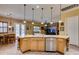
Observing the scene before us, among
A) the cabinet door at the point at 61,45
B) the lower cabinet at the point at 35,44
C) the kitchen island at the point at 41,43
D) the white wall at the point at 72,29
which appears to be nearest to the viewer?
the white wall at the point at 72,29

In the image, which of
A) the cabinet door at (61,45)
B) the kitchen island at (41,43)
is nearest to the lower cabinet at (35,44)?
the kitchen island at (41,43)

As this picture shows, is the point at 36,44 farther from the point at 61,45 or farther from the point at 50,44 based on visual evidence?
the point at 61,45

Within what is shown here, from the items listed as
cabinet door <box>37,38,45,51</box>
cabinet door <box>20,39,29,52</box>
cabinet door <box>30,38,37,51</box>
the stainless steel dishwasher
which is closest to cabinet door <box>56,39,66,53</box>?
the stainless steel dishwasher

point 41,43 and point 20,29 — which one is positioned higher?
point 20,29

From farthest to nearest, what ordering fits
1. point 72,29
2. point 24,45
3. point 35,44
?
point 35,44 → point 24,45 → point 72,29

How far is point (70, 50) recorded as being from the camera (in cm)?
634

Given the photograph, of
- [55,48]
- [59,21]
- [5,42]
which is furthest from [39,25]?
[5,42]

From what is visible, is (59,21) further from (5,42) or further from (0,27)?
(5,42)

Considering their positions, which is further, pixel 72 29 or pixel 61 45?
pixel 61 45

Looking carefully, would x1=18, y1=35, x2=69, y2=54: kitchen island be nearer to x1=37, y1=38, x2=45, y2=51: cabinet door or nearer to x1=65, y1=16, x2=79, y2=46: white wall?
x1=37, y1=38, x2=45, y2=51: cabinet door

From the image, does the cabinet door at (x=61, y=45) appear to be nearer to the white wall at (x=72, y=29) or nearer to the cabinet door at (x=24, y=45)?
the white wall at (x=72, y=29)

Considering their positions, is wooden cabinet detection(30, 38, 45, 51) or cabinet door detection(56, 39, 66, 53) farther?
wooden cabinet detection(30, 38, 45, 51)

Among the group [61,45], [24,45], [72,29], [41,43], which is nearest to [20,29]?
[24,45]

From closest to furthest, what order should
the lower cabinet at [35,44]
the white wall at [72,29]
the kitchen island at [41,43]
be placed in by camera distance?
the white wall at [72,29], the kitchen island at [41,43], the lower cabinet at [35,44]
